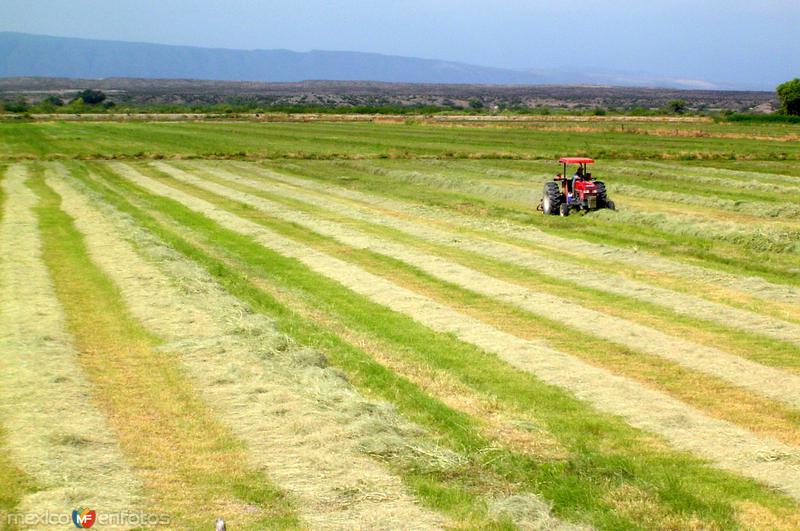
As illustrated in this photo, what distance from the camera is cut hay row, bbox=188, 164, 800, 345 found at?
47.2 ft

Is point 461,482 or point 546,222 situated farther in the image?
point 546,222

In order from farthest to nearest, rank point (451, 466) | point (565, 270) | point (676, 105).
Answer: point (676, 105), point (565, 270), point (451, 466)

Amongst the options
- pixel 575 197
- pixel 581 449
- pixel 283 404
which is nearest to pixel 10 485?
pixel 283 404

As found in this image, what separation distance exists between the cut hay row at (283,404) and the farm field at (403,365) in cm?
4

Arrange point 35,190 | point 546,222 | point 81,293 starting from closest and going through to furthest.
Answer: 1. point 81,293
2. point 546,222
3. point 35,190

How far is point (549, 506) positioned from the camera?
7.73m

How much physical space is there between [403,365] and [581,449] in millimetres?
3465

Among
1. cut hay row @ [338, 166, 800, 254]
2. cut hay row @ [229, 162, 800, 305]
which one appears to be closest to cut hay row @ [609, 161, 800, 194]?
cut hay row @ [338, 166, 800, 254]

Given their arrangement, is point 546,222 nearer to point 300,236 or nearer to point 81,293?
point 300,236

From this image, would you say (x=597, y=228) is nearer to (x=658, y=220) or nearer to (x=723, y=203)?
(x=658, y=220)

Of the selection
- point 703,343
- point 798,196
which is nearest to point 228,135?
point 798,196

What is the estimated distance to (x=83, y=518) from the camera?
712 centimetres

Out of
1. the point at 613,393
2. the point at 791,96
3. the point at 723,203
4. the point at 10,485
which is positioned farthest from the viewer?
the point at 791,96

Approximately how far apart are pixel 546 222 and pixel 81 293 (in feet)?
44.5
